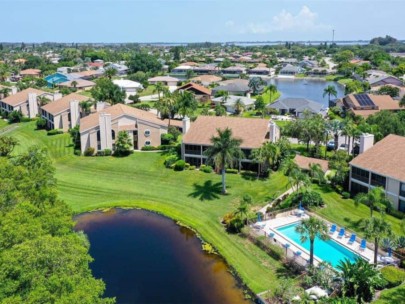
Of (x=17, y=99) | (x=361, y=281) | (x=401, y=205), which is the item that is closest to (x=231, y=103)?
(x=17, y=99)

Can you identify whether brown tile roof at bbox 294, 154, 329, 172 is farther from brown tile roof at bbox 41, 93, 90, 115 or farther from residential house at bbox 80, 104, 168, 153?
brown tile roof at bbox 41, 93, 90, 115

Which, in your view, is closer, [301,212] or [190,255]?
[190,255]

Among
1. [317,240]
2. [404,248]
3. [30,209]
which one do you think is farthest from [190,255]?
[404,248]

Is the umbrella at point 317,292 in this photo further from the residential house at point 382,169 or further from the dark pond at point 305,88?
the dark pond at point 305,88

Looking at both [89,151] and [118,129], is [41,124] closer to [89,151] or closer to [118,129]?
[89,151]

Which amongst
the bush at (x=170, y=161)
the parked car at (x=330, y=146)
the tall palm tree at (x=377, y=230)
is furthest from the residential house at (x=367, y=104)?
the tall palm tree at (x=377, y=230)

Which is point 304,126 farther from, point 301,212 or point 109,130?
point 109,130

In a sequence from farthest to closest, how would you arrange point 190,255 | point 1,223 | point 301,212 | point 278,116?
1. point 278,116
2. point 301,212
3. point 190,255
4. point 1,223
